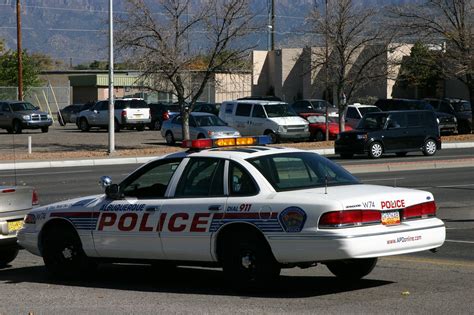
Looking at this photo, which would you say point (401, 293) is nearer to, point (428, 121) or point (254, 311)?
point (254, 311)

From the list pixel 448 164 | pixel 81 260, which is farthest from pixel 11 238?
pixel 448 164

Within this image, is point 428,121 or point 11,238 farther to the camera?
point 428,121

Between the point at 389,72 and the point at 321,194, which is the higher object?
the point at 389,72

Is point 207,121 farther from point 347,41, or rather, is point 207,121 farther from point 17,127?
point 17,127

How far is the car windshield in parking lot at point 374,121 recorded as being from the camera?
33.9 meters

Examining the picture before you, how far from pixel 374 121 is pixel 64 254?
24.4m

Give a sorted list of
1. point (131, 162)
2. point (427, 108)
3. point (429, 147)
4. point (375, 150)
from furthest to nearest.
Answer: point (427, 108), point (131, 162), point (429, 147), point (375, 150)

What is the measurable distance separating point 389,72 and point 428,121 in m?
7.76

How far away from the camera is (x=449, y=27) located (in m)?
43.8

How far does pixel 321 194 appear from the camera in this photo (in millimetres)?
9430

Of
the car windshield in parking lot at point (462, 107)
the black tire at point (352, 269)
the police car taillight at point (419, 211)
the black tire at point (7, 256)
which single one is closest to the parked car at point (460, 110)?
the car windshield in parking lot at point (462, 107)

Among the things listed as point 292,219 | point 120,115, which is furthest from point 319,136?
point 292,219

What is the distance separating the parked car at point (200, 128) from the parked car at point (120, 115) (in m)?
9.17

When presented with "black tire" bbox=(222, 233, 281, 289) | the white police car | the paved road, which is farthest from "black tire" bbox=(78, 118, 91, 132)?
"black tire" bbox=(222, 233, 281, 289)
